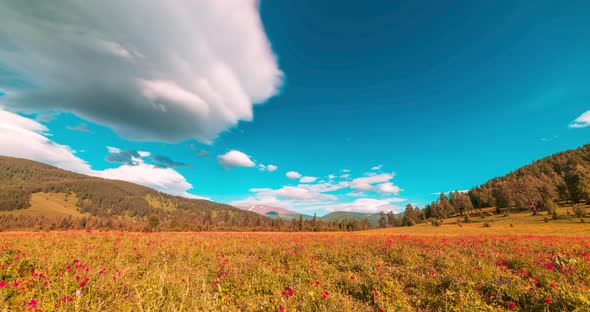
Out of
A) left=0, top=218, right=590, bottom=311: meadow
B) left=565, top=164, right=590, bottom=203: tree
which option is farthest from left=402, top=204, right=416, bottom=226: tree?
left=0, top=218, right=590, bottom=311: meadow

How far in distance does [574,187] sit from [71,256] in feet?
345

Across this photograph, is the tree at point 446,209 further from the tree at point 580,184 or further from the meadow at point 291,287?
the meadow at point 291,287

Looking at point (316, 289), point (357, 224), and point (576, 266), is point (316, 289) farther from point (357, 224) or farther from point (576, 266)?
point (357, 224)

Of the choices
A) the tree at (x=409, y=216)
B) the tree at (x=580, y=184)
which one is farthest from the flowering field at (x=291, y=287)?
the tree at (x=409, y=216)

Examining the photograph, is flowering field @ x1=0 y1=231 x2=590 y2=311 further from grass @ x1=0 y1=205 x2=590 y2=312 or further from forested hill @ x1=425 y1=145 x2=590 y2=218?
forested hill @ x1=425 y1=145 x2=590 y2=218

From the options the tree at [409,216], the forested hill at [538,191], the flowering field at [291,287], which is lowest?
the tree at [409,216]

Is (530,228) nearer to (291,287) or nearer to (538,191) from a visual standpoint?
(538,191)

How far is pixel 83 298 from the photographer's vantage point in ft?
16.1

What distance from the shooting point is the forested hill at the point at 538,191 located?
61531 mm

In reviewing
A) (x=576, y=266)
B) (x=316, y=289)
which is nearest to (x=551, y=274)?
(x=576, y=266)

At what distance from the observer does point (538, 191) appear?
7819 cm

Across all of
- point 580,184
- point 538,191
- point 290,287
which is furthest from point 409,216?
point 290,287

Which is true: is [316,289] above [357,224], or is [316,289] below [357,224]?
above

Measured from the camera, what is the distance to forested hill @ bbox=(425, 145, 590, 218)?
202 feet
